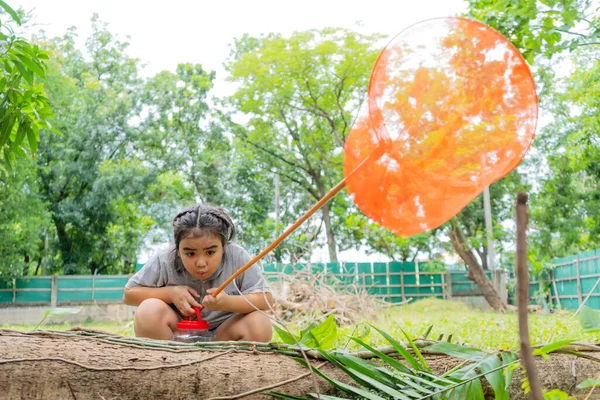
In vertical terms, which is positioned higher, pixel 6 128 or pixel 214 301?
pixel 6 128

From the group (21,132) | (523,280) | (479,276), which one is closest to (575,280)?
(479,276)

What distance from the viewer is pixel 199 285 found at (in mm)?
1758

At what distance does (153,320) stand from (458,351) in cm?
86

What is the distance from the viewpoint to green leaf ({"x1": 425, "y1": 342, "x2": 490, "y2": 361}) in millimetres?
1034

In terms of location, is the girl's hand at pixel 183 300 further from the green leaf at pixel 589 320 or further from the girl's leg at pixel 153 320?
the green leaf at pixel 589 320

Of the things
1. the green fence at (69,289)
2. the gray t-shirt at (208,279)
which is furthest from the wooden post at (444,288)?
the gray t-shirt at (208,279)

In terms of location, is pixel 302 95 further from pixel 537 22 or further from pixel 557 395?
pixel 557 395

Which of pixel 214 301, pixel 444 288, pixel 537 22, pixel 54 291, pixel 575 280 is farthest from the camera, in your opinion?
pixel 444 288

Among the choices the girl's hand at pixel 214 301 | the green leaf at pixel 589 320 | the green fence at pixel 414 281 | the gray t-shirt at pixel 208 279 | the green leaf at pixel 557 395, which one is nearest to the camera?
the green leaf at pixel 557 395

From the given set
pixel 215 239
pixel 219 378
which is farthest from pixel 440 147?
pixel 215 239

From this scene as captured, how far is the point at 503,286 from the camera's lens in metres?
11.9

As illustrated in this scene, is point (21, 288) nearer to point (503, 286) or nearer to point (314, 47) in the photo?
point (314, 47)

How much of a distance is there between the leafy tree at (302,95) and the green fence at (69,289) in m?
4.54

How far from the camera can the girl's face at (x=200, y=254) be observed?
1562 millimetres
